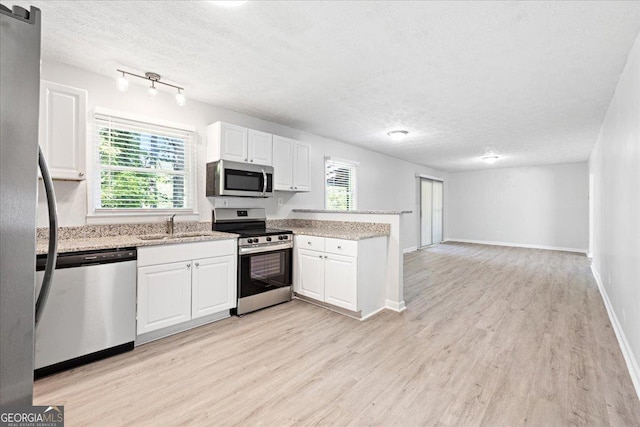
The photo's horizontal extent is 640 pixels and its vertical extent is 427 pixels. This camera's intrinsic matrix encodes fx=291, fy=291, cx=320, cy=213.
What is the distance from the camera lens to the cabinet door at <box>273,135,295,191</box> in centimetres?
397

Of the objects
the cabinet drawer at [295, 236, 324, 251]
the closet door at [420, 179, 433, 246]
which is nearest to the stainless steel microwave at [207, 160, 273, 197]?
the cabinet drawer at [295, 236, 324, 251]

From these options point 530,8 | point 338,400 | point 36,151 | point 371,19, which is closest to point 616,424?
point 338,400

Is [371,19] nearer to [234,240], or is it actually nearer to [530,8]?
[530,8]

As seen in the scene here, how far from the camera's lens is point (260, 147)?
12.4 ft

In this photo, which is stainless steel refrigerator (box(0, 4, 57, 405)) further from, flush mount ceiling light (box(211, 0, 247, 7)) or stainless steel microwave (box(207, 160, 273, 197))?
stainless steel microwave (box(207, 160, 273, 197))

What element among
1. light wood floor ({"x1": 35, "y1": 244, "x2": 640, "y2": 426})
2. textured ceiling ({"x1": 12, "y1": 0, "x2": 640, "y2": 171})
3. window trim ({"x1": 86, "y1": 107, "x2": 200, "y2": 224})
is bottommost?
light wood floor ({"x1": 35, "y1": 244, "x2": 640, "y2": 426})

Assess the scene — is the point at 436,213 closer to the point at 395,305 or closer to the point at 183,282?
the point at 395,305

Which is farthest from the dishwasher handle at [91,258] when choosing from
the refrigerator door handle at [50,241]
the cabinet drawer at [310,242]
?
the cabinet drawer at [310,242]

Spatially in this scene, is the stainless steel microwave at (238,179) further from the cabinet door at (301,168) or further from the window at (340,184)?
the window at (340,184)

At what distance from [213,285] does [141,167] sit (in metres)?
1.49

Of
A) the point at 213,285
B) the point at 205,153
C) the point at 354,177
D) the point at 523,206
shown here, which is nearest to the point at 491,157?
the point at 523,206

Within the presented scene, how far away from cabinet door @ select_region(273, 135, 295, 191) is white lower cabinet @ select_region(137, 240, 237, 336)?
1210 millimetres

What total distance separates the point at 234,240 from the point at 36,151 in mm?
2365

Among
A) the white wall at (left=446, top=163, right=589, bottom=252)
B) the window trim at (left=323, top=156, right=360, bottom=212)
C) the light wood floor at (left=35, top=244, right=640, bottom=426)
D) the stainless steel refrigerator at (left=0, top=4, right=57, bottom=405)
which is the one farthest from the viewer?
the white wall at (left=446, top=163, right=589, bottom=252)
